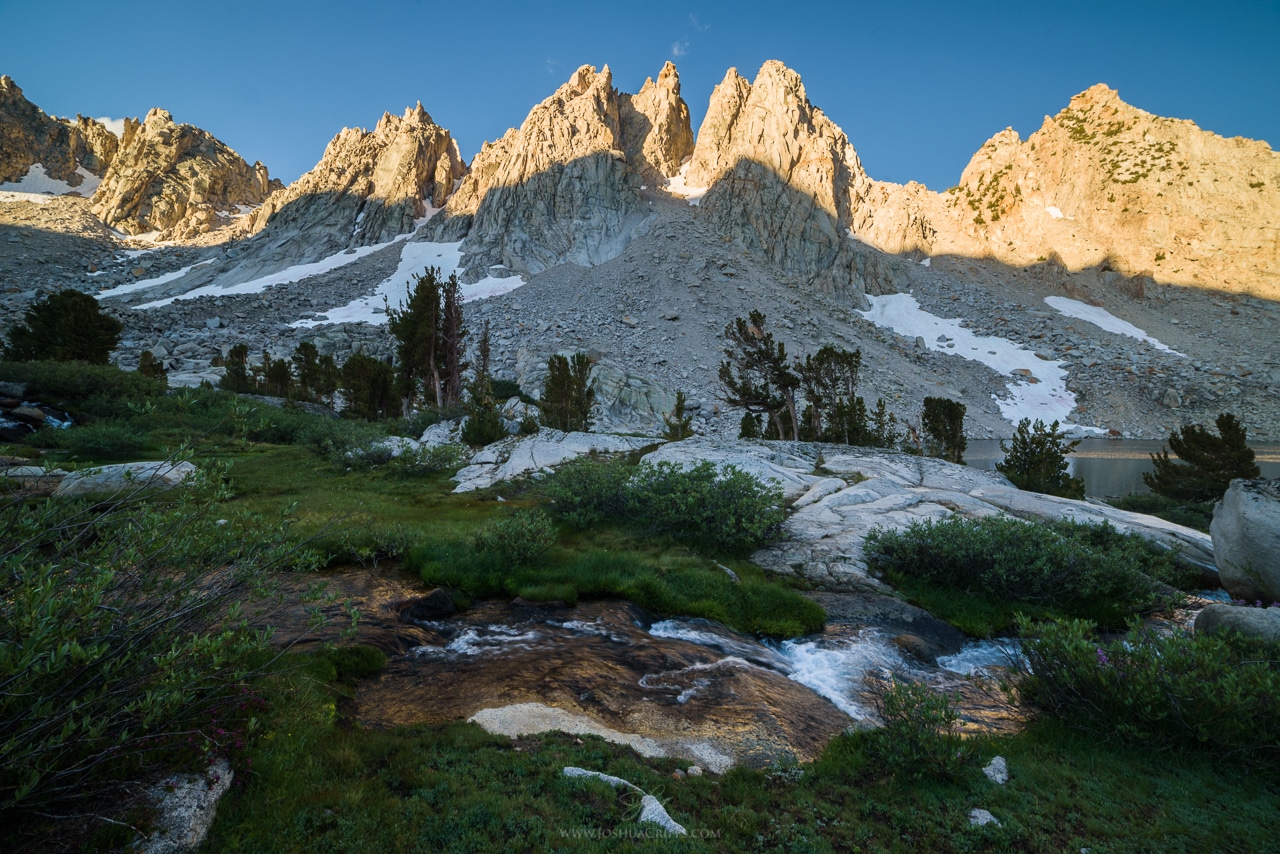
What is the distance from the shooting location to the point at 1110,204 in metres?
102

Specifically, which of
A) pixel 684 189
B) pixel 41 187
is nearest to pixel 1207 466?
pixel 684 189

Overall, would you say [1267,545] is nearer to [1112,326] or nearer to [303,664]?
[303,664]

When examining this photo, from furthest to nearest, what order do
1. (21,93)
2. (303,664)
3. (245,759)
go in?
(21,93)
(303,664)
(245,759)

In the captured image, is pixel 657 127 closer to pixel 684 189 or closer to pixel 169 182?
pixel 684 189

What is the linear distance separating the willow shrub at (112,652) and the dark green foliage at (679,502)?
955cm

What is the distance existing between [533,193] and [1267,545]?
4001 inches

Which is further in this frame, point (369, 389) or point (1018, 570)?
point (369, 389)

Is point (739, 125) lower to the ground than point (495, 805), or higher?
higher

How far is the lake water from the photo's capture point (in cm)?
3488

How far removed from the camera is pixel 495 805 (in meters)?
4.38

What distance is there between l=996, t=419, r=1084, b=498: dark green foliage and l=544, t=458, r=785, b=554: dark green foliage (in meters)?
16.4

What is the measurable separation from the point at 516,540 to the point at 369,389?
32.9 metres

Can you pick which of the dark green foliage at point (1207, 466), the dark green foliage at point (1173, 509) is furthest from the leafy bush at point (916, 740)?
the dark green foliage at point (1207, 466)

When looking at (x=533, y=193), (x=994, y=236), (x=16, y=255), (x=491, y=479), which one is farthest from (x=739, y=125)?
(x=16, y=255)
